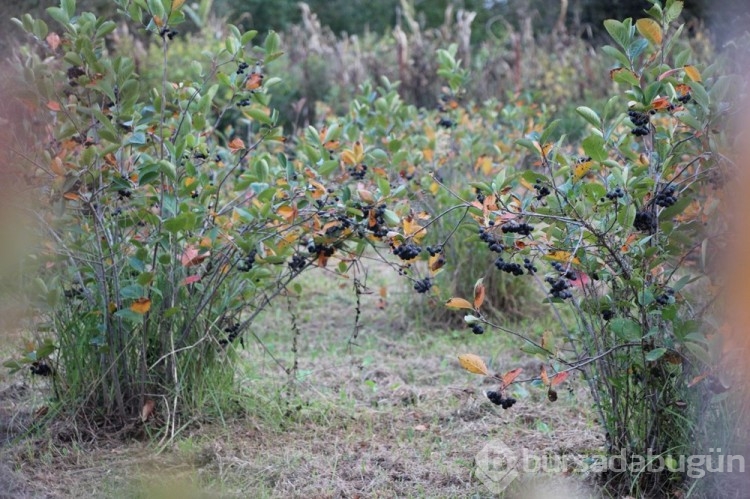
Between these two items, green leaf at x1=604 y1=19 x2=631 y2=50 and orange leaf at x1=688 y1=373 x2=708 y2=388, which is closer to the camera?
orange leaf at x1=688 y1=373 x2=708 y2=388

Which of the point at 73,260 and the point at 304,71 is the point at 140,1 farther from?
the point at 304,71

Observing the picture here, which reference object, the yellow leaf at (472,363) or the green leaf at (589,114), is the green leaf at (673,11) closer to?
the green leaf at (589,114)

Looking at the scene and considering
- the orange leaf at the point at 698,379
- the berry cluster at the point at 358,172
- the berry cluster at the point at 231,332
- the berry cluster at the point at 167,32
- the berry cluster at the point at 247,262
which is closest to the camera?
the orange leaf at the point at 698,379

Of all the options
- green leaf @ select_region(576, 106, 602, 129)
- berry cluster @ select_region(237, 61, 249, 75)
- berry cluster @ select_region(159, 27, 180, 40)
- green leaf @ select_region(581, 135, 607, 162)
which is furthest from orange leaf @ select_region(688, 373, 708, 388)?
berry cluster @ select_region(159, 27, 180, 40)

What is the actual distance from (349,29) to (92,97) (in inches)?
726

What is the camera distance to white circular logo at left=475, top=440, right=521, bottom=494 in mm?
2580

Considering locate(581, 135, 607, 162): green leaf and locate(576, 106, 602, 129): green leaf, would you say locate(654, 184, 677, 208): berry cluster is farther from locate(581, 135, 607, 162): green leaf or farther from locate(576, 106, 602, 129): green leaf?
locate(576, 106, 602, 129): green leaf

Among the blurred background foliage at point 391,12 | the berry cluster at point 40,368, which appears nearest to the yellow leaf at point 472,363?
the berry cluster at point 40,368

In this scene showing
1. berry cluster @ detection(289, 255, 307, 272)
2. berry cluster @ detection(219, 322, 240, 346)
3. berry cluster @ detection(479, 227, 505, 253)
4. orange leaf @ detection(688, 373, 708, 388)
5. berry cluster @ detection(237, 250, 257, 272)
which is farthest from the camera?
berry cluster @ detection(219, 322, 240, 346)

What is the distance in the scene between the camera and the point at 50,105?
267 cm

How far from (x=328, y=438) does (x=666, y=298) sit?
1.40m

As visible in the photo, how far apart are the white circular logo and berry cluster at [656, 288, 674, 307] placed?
2.50 ft

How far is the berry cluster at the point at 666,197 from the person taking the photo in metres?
2.16

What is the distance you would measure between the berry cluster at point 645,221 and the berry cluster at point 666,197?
64 millimetres
